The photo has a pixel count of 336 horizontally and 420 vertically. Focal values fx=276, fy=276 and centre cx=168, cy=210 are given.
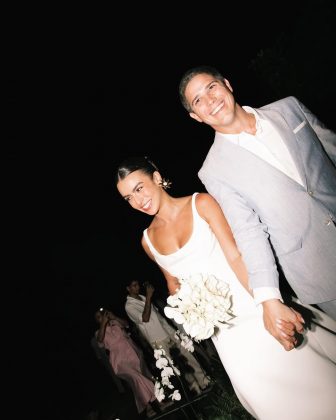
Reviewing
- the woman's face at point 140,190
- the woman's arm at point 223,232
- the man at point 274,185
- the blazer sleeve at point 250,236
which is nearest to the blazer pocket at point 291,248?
the man at point 274,185

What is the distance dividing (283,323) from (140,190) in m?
1.39

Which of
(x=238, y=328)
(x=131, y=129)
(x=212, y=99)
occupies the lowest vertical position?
(x=238, y=328)

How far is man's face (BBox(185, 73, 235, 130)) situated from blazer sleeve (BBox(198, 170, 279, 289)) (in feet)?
1.32

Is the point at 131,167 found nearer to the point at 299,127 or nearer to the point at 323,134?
the point at 299,127

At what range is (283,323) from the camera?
1.37 m

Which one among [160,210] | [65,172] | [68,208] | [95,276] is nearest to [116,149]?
[65,172]

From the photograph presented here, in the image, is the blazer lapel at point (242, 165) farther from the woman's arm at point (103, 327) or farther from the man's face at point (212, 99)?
the woman's arm at point (103, 327)

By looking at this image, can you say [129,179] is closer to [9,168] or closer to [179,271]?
[179,271]

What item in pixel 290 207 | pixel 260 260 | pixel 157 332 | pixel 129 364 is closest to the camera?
pixel 260 260

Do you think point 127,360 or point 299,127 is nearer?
point 299,127

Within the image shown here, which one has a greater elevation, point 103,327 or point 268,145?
point 268,145

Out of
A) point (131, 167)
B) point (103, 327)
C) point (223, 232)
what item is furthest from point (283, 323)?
point (103, 327)

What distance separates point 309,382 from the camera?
1.70 metres

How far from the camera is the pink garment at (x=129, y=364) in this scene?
5.24 m
